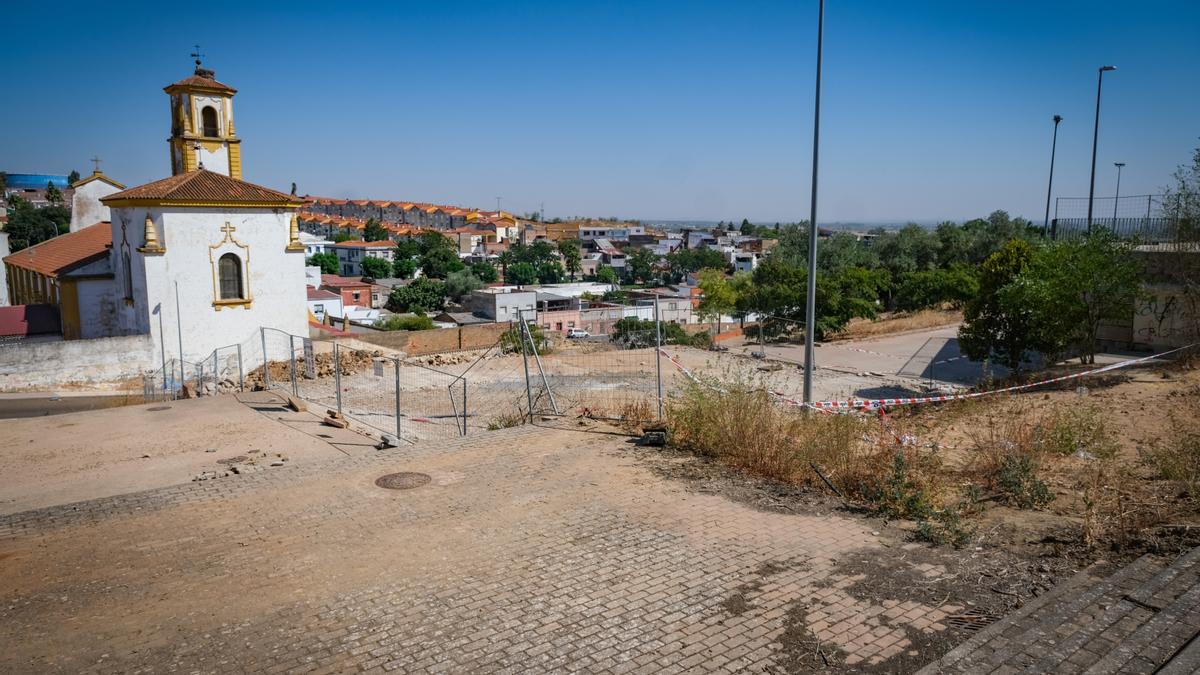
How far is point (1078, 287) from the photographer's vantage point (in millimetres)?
17500

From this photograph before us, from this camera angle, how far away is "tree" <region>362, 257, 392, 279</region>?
9606cm

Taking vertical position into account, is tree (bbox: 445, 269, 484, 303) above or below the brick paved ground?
below

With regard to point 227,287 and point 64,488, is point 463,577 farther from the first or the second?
point 227,287

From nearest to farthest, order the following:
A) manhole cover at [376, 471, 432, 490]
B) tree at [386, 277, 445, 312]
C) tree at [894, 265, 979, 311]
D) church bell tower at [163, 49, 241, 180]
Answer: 1. manhole cover at [376, 471, 432, 490]
2. church bell tower at [163, 49, 241, 180]
3. tree at [894, 265, 979, 311]
4. tree at [386, 277, 445, 312]

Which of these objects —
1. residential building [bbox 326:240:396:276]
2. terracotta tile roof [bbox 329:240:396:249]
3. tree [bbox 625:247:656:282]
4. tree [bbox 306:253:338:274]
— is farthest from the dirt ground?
tree [bbox 625:247:656:282]

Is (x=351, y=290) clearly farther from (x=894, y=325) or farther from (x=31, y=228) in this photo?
(x=894, y=325)

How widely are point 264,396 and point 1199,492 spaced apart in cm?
1712

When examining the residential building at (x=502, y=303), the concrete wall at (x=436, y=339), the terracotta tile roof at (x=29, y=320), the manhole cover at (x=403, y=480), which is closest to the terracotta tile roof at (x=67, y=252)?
the terracotta tile roof at (x=29, y=320)

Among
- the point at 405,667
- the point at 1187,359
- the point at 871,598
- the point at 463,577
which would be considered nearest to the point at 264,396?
the point at 463,577

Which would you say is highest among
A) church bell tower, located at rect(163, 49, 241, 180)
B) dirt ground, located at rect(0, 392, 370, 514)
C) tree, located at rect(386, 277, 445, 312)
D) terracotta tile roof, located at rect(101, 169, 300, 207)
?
church bell tower, located at rect(163, 49, 241, 180)

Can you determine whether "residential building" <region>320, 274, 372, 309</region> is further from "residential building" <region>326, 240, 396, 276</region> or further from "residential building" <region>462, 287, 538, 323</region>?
"residential building" <region>326, 240, 396, 276</region>

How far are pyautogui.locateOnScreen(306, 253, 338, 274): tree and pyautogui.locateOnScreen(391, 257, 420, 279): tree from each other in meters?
9.25

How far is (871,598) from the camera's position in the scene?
610 cm

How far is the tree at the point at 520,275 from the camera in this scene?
9838 cm
